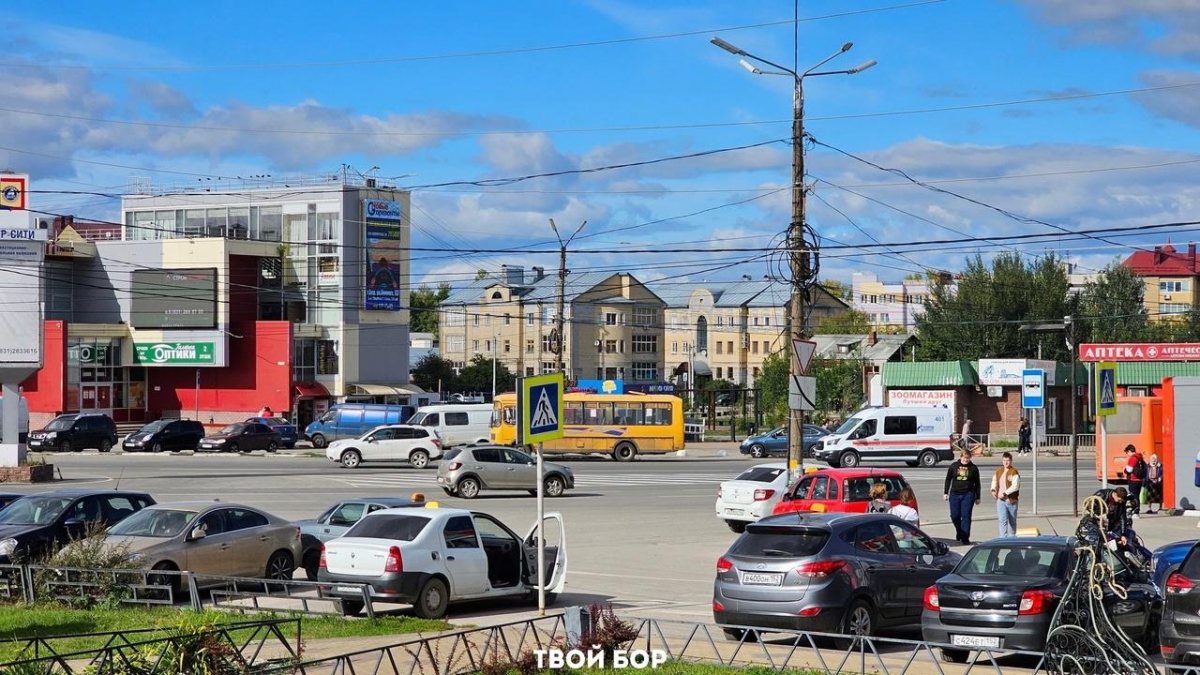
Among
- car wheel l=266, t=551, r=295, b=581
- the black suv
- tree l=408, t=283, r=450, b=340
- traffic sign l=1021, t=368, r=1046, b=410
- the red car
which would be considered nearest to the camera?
car wheel l=266, t=551, r=295, b=581

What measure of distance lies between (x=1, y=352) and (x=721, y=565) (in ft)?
118

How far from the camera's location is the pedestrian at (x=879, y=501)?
23250 millimetres

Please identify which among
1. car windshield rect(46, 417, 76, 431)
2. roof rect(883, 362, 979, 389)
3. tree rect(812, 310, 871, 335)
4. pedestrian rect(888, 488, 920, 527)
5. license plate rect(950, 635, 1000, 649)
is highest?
tree rect(812, 310, 871, 335)

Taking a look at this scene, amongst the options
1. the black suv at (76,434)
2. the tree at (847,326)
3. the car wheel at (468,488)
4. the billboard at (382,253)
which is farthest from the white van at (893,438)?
the tree at (847,326)

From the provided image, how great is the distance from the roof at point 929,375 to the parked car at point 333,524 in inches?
1914

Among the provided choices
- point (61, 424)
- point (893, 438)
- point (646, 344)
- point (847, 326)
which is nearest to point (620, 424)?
point (893, 438)

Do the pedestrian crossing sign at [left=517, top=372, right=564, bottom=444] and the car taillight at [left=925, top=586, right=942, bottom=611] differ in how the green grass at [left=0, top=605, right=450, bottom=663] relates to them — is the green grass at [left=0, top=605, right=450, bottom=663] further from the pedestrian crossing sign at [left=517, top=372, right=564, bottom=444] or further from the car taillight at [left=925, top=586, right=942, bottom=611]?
the car taillight at [left=925, top=586, right=942, bottom=611]

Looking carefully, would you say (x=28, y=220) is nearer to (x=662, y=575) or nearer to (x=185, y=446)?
(x=185, y=446)

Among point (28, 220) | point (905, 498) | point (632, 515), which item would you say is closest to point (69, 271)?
point (28, 220)

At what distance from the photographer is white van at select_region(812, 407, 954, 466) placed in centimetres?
5191

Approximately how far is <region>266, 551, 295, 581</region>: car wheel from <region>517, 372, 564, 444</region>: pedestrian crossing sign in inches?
254

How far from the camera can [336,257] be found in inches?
3327

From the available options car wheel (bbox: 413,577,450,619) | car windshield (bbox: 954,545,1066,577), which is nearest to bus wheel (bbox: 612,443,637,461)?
car wheel (bbox: 413,577,450,619)

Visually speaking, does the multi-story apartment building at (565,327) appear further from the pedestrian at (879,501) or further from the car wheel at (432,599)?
the car wheel at (432,599)
